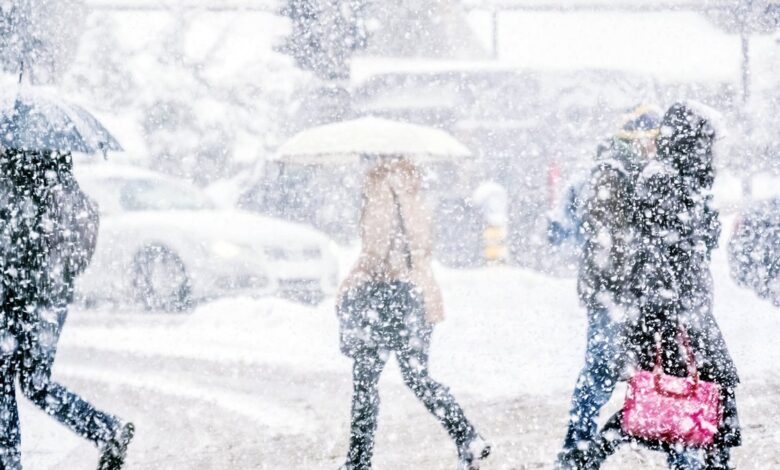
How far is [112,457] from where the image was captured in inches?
187

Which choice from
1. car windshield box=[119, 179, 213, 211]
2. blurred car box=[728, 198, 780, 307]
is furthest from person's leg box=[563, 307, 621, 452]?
car windshield box=[119, 179, 213, 211]

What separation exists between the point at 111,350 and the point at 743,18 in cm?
883

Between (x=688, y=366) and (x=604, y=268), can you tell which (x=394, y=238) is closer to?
(x=604, y=268)

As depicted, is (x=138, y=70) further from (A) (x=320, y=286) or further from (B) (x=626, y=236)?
(B) (x=626, y=236)

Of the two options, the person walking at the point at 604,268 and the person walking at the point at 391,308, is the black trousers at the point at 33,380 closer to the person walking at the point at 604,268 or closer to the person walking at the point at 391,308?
the person walking at the point at 391,308

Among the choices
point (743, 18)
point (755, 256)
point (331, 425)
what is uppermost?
point (743, 18)

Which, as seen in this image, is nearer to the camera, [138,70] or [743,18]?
[743,18]

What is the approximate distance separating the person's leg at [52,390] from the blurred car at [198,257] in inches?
240

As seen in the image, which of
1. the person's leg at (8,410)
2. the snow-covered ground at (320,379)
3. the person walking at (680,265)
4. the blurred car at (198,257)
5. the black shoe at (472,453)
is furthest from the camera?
the blurred car at (198,257)

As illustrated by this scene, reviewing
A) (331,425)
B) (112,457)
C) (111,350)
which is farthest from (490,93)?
(112,457)

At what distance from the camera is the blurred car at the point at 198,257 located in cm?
1089

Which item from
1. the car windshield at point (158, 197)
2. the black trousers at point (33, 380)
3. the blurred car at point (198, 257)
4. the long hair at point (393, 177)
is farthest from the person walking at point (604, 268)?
the car windshield at point (158, 197)

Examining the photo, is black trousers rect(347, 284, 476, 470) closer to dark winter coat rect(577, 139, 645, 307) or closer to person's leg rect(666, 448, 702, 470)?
dark winter coat rect(577, 139, 645, 307)

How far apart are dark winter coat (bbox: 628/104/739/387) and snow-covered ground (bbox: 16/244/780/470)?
4.56 feet
